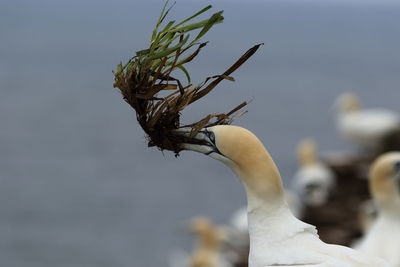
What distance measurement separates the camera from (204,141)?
3.58 m

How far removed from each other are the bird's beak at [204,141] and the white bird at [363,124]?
18.7m

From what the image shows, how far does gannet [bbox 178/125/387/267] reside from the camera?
139 inches

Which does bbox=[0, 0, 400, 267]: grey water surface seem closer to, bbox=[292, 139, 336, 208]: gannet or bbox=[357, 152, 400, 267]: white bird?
bbox=[357, 152, 400, 267]: white bird

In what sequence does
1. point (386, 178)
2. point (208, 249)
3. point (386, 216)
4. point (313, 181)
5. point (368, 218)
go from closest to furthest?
point (386, 216), point (386, 178), point (368, 218), point (208, 249), point (313, 181)

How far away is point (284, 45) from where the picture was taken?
134 m

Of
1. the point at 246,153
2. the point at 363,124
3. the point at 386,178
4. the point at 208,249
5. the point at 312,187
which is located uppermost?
the point at 363,124

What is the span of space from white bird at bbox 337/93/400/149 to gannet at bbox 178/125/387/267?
18681mm

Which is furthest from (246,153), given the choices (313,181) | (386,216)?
(313,181)

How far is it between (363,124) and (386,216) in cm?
1608

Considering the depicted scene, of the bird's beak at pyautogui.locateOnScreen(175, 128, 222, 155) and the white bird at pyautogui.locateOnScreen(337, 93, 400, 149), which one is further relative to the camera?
the white bird at pyautogui.locateOnScreen(337, 93, 400, 149)

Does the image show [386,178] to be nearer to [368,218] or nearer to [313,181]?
[368,218]

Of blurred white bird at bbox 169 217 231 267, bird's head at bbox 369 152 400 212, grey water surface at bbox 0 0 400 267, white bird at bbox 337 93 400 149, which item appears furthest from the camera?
grey water surface at bbox 0 0 400 267

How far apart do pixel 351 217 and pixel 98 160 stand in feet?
72.2

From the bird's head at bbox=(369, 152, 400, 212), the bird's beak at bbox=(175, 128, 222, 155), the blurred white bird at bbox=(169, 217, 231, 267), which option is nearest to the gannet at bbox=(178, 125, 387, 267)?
the bird's beak at bbox=(175, 128, 222, 155)
